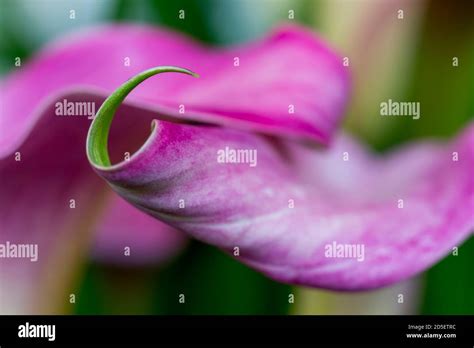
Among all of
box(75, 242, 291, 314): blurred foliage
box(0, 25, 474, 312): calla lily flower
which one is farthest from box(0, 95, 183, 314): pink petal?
box(75, 242, 291, 314): blurred foliage

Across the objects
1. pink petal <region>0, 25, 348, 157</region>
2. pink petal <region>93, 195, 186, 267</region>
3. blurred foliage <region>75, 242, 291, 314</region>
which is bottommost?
blurred foliage <region>75, 242, 291, 314</region>

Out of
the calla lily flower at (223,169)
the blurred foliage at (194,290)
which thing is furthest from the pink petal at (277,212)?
the blurred foliage at (194,290)

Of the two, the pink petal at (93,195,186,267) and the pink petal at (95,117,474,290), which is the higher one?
the pink petal at (93,195,186,267)

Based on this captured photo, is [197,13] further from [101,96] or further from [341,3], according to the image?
[101,96]

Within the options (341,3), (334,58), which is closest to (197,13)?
(341,3)

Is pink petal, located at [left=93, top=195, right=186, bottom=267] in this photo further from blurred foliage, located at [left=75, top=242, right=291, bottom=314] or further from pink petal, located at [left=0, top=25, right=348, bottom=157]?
pink petal, located at [left=0, top=25, right=348, bottom=157]

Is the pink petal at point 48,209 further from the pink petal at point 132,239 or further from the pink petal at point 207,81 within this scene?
the pink petal at point 132,239

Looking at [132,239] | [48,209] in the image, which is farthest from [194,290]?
[48,209]

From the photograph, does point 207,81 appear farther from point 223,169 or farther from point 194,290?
point 194,290
